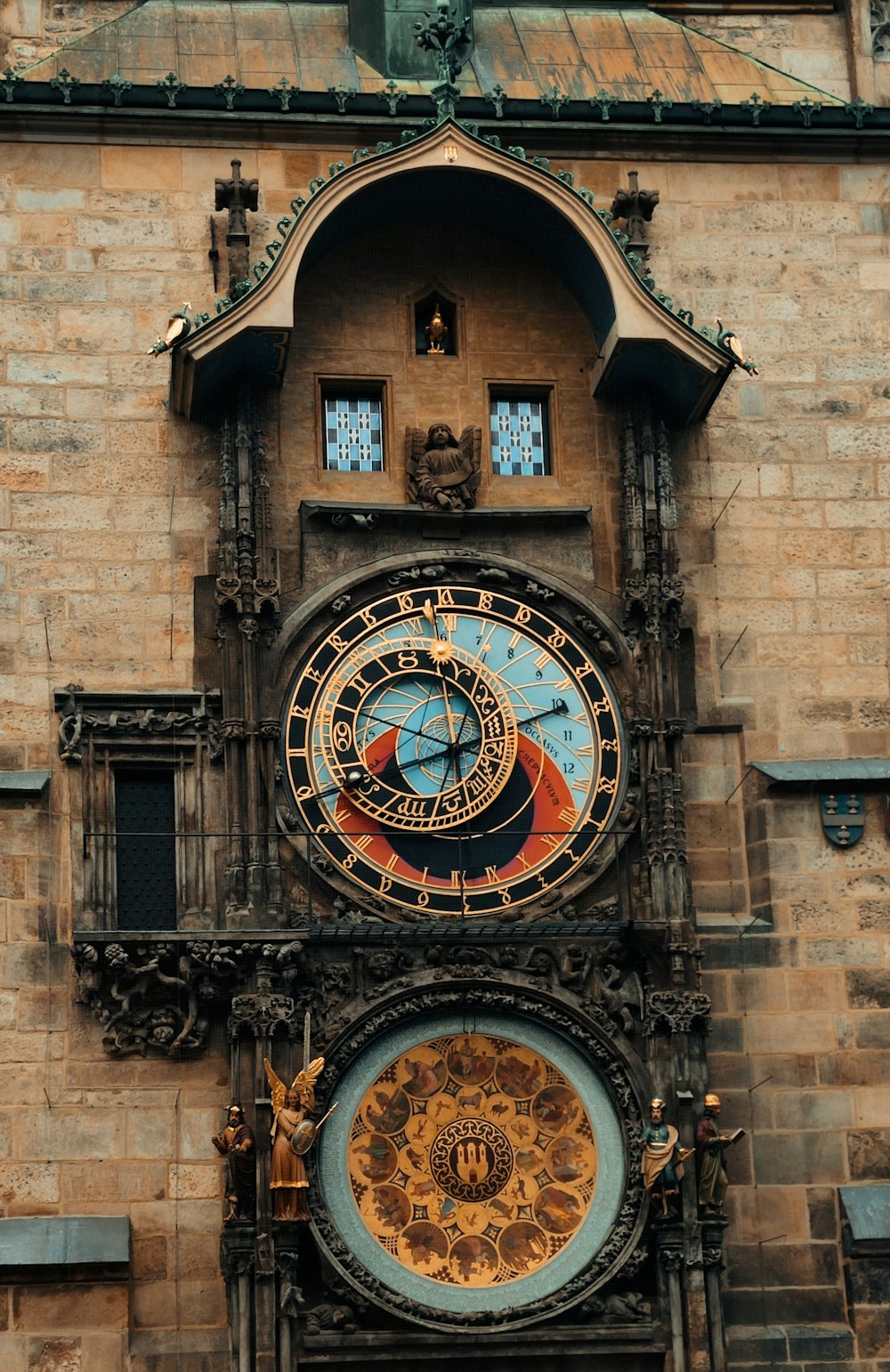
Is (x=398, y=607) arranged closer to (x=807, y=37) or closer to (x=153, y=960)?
(x=153, y=960)

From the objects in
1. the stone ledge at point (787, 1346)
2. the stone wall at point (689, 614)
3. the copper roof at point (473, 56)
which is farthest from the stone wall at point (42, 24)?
the stone ledge at point (787, 1346)

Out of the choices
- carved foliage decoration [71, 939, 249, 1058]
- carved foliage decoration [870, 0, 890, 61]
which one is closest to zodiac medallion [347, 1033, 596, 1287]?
carved foliage decoration [71, 939, 249, 1058]

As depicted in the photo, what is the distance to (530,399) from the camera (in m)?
18.6

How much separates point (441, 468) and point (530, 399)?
2.54ft

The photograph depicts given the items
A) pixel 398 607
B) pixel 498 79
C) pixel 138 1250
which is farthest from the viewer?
pixel 498 79

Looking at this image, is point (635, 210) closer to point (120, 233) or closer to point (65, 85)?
point (120, 233)

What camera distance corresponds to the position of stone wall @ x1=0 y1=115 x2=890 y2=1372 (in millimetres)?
16922

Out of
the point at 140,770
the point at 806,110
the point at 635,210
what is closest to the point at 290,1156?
the point at 140,770

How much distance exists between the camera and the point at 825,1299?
1711 cm

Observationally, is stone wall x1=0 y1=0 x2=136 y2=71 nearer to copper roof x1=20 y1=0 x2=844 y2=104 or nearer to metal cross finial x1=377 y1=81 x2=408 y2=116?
copper roof x1=20 y1=0 x2=844 y2=104

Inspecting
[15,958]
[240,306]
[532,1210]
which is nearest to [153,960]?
[15,958]

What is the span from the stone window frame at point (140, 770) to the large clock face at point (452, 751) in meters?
0.46

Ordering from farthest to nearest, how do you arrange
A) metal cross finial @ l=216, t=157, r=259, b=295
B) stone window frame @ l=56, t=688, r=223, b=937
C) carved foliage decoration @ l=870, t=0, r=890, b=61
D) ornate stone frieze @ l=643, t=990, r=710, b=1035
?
1. carved foliage decoration @ l=870, t=0, r=890, b=61
2. metal cross finial @ l=216, t=157, r=259, b=295
3. stone window frame @ l=56, t=688, r=223, b=937
4. ornate stone frieze @ l=643, t=990, r=710, b=1035

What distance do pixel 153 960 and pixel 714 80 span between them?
6.20 metres
